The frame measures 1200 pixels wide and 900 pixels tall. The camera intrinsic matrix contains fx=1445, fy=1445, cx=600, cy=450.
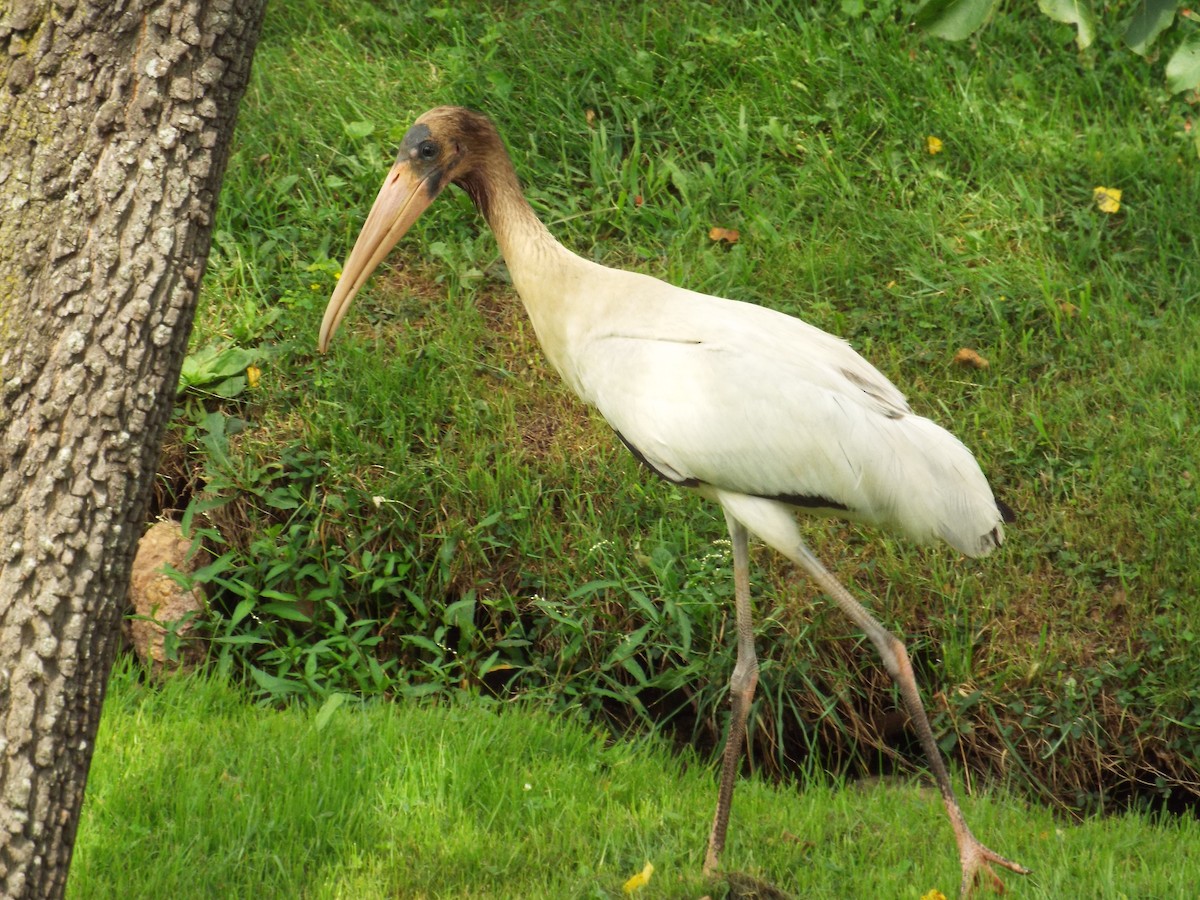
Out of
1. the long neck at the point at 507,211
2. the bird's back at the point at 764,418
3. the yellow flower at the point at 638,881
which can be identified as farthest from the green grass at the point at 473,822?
the long neck at the point at 507,211

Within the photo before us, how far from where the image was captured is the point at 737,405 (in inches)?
152

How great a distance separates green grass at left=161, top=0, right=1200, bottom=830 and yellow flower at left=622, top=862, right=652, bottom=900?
3.56ft

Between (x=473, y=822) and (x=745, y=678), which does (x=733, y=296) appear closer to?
(x=745, y=678)

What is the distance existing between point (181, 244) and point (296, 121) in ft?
13.0

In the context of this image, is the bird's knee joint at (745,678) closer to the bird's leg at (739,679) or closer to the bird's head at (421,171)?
the bird's leg at (739,679)

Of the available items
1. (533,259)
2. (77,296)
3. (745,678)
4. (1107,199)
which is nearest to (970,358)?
(1107,199)

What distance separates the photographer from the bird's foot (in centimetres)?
370

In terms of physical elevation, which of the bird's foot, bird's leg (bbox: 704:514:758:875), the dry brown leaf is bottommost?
the bird's foot

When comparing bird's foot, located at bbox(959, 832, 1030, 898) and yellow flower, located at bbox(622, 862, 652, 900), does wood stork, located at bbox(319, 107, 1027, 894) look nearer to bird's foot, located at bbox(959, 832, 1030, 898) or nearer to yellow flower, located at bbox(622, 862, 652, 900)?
bird's foot, located at bbox(959, 832, 1030, 898)

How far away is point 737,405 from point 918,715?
103 cm

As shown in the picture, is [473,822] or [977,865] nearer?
[977,865]

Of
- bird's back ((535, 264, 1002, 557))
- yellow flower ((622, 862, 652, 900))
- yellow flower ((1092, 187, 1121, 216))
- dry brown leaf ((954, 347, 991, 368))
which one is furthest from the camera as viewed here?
yellow flower ((1092, 187, 1121, 216))

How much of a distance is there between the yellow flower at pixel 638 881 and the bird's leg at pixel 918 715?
802 millimetres

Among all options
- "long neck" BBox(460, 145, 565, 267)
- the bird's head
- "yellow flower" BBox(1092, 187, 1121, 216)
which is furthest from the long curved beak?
"yellow flower" BBox(1092, 187, 1121, 216)
